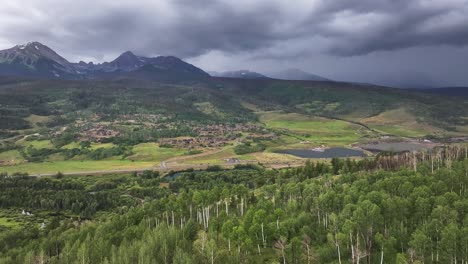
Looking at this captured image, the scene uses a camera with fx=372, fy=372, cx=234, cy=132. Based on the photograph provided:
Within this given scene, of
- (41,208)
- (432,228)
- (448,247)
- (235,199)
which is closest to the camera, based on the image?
(448,247)

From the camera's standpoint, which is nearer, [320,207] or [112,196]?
[320,207]

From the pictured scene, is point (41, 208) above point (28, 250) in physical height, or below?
below

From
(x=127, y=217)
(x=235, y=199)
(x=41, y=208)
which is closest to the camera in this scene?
(x=127, y=217)

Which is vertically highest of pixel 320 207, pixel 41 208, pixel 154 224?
pixel 320 207

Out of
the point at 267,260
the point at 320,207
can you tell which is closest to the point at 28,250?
the point at 267,260

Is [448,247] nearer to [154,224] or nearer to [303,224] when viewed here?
[303,224]

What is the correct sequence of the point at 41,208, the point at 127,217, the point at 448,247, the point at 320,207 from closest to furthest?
the point at 448,247 < the point at 320,207 < the point at 127,217 < the point at 41,208

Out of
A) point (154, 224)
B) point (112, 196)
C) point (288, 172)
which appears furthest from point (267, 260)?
point (112, 196)

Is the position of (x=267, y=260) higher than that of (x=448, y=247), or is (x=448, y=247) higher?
(x=448, y=247)

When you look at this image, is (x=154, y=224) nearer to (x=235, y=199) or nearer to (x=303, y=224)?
(x=235, y=199)
